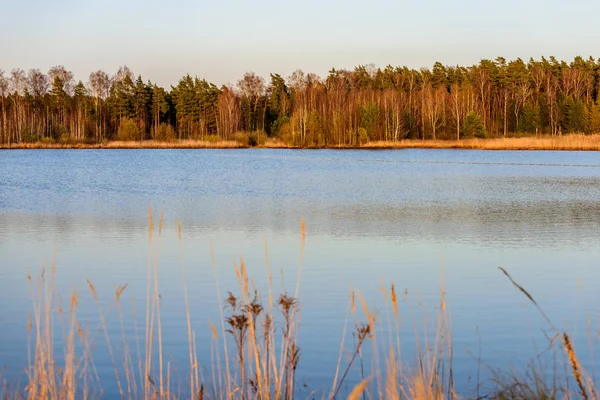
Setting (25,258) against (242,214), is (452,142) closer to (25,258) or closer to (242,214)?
(242,214)

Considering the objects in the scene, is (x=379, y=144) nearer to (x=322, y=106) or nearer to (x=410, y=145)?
(x=410, y=145)

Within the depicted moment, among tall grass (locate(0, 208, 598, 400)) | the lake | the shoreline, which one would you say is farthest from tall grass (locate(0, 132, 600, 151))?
tall grass (locate(0, 208, 598, 400))

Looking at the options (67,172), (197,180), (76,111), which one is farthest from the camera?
(76,111)

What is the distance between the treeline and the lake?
39259 millimetres

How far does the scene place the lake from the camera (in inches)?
236

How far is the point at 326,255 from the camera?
10242 mm

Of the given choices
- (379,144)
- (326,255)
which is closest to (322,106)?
(379,144)

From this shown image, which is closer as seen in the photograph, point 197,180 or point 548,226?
point 548,226

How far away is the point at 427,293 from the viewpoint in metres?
7.72

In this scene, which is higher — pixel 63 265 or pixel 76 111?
pixel 76 111

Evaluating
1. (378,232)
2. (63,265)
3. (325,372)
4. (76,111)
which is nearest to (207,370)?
(325,372)

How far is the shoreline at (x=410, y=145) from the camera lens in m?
48.8

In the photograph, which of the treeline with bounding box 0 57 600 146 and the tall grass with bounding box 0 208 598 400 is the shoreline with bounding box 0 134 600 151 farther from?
the tall grass with bounding box 0 208 598 400

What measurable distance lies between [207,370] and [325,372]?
2.59 feet
